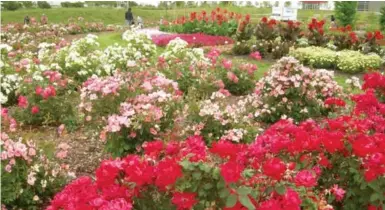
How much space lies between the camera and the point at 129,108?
5.14m

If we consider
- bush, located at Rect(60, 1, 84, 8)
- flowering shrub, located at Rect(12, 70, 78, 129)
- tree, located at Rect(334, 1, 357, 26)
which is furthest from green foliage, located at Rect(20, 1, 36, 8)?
flowering shrub, located at Rect(12, 70, 78, 129)

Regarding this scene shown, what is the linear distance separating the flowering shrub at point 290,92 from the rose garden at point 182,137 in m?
0.02

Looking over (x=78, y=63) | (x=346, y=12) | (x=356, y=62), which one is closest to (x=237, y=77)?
(x=78, y=63)

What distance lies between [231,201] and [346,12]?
2615 centimetres

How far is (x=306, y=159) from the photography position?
11.6 ft

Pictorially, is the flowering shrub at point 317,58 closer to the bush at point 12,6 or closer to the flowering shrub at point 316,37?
the flowering shrub at point 316,37

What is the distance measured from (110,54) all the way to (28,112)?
3.35m

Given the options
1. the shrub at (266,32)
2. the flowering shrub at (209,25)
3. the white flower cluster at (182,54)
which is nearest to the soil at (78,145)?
the white flower cluster at (182,54)

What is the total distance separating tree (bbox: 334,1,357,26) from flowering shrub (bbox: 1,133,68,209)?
80.6 feet

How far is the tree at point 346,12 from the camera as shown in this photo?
2659 cm

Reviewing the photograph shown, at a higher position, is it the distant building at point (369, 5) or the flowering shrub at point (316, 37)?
the distant building at point (369, 5)

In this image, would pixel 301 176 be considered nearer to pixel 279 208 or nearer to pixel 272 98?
pixel 279 208

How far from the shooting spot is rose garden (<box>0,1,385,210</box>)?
2.73 metres

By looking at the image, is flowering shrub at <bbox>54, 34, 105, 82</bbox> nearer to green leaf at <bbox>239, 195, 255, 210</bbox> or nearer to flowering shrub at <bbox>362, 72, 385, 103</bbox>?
flowering shrub at <bbox>362, 72, 385, 103</bbox>
